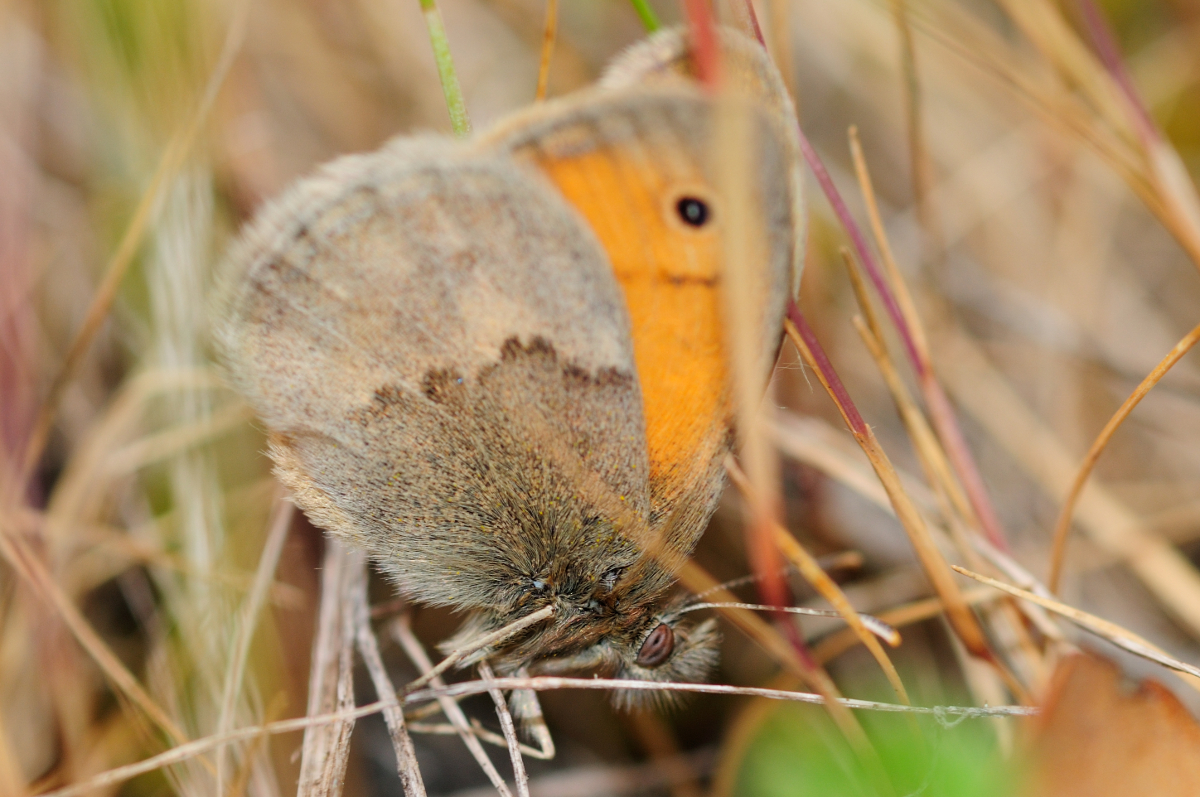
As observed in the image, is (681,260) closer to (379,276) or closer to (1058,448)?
(379,276)

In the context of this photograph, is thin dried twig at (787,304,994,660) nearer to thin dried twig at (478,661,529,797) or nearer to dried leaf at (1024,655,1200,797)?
dried leaf at (1024,655,1200,797)

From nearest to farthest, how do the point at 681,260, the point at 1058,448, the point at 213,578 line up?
the point at 681,260, the point at 213,578, the point at 1058,448

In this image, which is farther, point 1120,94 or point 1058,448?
point 1058,448

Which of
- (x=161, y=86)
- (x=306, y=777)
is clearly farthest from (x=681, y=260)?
(x=161, y=86)

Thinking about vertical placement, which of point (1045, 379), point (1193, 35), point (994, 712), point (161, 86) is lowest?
point (994, 712)

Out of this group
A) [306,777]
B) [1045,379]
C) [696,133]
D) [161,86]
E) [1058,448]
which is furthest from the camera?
[1045,379]

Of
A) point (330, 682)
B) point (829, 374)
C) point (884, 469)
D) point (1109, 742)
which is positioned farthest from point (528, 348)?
point (1109, 742)

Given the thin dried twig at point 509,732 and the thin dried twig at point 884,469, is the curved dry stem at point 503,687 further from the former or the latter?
the thin dried twig at point 884,469
